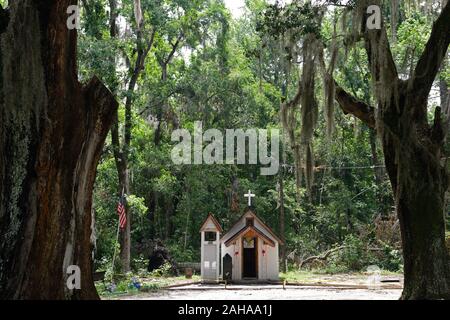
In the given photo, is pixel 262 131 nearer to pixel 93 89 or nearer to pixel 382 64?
pixel 382 64

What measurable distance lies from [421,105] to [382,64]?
40.9 inches

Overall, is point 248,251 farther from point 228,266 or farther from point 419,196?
point 419,196

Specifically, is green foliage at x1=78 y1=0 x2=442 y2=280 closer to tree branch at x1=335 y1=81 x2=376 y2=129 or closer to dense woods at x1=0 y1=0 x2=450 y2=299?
dense woods at x1=0 y1=0 x2=450 y2=299

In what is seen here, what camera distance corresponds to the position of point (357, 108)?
36.2 feet

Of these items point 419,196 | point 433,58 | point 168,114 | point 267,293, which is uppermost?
point 168,114

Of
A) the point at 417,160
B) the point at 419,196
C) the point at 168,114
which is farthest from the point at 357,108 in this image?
the point at 168,114

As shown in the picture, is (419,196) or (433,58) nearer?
(419,196)

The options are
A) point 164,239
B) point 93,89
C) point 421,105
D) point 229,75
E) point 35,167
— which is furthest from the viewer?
point 164,239

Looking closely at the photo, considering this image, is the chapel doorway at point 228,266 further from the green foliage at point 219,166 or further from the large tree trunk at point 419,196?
the large tree trunk at point 419,196

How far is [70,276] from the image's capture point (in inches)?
286

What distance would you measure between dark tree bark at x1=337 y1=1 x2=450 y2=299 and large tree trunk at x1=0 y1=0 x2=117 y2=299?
528cm

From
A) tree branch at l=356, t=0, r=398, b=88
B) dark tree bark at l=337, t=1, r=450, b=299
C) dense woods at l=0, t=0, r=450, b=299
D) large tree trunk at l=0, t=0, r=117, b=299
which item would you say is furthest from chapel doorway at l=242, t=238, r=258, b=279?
large tree trunk at l=0, t=0, r=117, b=299

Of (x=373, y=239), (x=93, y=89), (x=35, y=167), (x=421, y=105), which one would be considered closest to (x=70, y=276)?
(x=35, y=167)

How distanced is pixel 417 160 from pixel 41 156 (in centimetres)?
615
